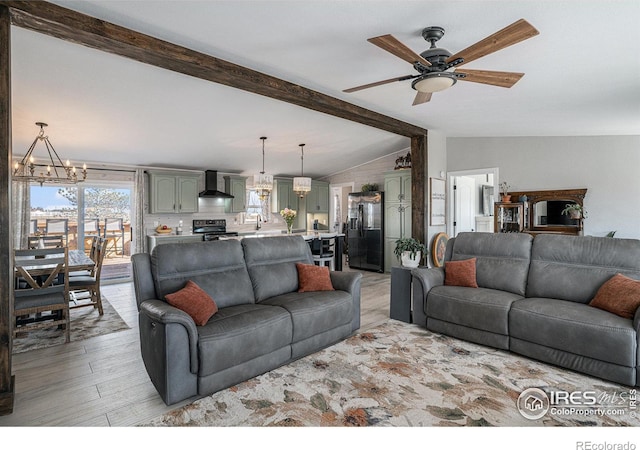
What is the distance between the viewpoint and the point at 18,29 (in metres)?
2.59

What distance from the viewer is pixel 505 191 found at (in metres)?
5.96

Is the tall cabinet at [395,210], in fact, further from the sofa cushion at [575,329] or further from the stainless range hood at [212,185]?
the sofa cushion at [575,329]

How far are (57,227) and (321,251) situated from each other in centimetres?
458

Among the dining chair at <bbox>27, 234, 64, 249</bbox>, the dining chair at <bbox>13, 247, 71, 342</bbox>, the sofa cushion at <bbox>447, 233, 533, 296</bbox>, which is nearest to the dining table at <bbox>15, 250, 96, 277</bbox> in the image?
the dining chair at <bbox>13, 247, 71, 342</bbox>

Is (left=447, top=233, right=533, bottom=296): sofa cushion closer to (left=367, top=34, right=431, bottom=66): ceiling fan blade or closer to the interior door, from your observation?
(left=367, top=34, right=431, bottom=66): ceiling fan blade

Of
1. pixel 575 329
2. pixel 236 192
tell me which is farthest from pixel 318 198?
pixel 575 329

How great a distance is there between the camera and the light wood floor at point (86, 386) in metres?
2.14

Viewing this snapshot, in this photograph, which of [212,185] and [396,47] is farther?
[212,185]

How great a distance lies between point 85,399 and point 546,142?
6.72m

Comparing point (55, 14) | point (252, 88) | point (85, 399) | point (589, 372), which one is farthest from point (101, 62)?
point (589, 372)

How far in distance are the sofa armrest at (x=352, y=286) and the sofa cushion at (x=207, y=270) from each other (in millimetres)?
909

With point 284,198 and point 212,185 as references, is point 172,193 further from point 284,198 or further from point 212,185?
point 284,198

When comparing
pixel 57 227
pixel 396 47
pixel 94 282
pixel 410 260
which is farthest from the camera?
pixel 57 227
